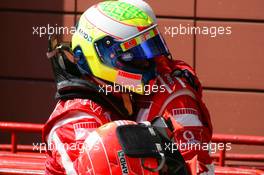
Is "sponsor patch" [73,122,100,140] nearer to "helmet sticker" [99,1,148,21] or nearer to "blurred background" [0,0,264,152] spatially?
"helmet sticker" [99,1,148,21]

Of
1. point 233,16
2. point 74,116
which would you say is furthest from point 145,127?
point 233,16

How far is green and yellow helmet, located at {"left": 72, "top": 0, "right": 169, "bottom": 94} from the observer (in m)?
2.66

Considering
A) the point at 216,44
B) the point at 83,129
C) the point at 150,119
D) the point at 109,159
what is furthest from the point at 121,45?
the point at 216,44

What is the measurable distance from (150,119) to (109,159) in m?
0.61

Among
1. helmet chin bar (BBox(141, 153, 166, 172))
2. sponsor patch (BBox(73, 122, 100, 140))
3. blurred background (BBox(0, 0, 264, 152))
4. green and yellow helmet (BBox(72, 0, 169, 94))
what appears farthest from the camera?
blurred background (BBox(0, 0, 264, 152))

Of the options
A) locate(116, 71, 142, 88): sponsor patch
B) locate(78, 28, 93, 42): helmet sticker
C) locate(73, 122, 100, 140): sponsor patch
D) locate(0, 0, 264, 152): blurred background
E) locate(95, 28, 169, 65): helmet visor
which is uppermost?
locate(0, 0, 264, 152): blurred background

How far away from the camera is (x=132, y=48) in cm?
267

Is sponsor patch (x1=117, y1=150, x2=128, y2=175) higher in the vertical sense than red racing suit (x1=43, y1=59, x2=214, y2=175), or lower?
lower

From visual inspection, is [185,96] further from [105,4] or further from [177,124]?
[105,4]

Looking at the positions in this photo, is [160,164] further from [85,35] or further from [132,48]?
[85,35]

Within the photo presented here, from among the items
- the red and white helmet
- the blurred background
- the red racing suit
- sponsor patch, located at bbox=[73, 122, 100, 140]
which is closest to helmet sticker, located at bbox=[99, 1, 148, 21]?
the red racing suit

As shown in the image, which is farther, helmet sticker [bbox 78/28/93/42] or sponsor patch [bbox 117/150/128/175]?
helmet sticker [bbox 78/28/93/42]

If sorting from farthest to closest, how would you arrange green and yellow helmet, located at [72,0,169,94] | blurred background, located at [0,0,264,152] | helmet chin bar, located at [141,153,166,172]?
blurred background, located at [0,0,264,152] < green and yellow helmet, located at [72,0,169,94] < helmet chin bar, located at [141,153,166,172]

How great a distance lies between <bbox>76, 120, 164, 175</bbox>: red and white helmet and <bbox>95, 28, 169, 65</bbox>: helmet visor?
2.05ft
